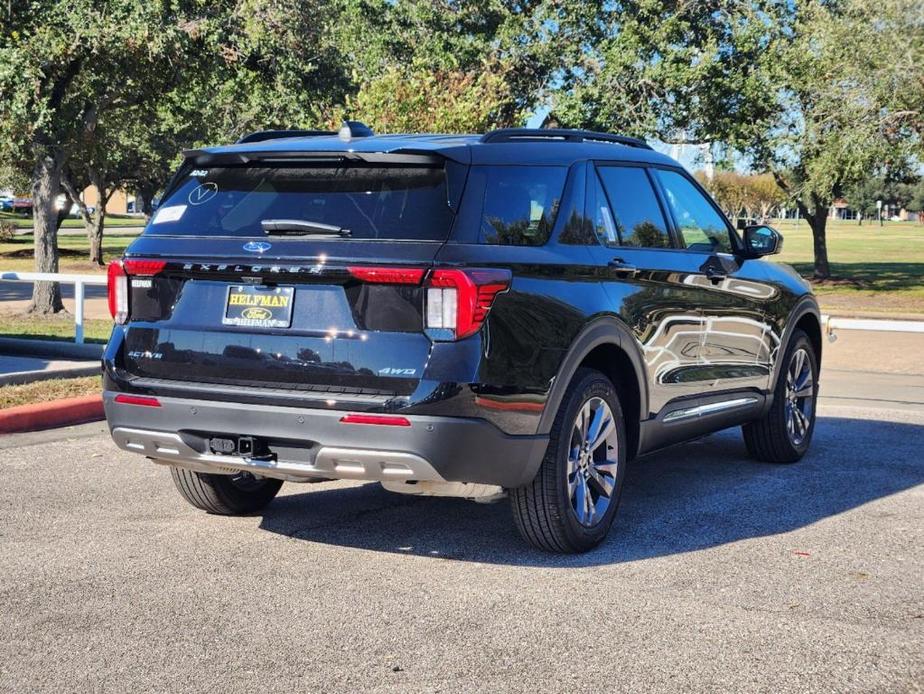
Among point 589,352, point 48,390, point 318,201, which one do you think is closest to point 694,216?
point 589,352

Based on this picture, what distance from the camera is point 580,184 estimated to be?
6168 mm

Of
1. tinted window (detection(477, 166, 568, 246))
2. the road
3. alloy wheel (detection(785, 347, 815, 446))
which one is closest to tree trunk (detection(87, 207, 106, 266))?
the road

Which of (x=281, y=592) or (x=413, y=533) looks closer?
(x=281, y=592)

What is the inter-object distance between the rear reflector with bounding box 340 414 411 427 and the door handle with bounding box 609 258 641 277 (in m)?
1.55

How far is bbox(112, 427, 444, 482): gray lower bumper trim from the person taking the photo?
5184mm

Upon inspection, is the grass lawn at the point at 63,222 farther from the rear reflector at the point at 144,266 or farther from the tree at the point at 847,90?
the rear reflector at the point at 144,266

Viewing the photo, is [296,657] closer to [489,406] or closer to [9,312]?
[489,406]

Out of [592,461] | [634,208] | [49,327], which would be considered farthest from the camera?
[49,327]

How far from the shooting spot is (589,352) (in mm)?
5914

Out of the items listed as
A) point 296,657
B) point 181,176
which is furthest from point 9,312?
point 296,657

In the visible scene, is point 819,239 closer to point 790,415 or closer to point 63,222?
point 790,415

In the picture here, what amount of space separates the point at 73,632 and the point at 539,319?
7.30ft

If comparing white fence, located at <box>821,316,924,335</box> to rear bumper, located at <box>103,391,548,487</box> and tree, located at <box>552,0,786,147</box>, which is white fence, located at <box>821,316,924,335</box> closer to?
rear bumper, located at <box>103,391,548,487</box>

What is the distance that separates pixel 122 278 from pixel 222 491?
1.32 meters
